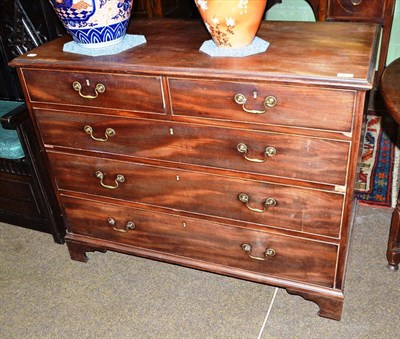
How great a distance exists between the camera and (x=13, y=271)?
2172mm

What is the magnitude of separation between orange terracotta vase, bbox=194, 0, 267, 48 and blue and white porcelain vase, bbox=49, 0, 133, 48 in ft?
1.06

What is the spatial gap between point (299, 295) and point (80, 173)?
1021 millimetres

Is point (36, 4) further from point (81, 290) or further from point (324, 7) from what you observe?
point (324, 7)

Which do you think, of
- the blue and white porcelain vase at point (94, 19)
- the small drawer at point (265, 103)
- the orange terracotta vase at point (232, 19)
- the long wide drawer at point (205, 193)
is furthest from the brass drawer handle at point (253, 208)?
the blue and white porcelain vase at point (94, 19)

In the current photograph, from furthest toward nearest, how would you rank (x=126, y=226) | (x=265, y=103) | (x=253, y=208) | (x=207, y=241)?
(x=126, y=226)
(x=207, y=241)
(x=253, y=208)
(x=265, y=103)

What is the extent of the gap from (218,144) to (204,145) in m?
0.05

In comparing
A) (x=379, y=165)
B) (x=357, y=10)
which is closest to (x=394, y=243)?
(x=379, y=165)

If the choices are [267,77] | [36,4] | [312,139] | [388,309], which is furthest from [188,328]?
[36,4]

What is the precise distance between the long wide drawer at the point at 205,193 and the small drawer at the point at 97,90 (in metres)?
0.25

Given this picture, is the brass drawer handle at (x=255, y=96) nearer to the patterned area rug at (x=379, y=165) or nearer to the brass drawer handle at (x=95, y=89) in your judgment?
the brass drawer handle at (x=95, y=89)

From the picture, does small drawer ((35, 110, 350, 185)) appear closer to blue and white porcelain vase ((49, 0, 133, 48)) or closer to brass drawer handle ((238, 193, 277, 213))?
brass drawer handle ((238, 193, 277, 213))

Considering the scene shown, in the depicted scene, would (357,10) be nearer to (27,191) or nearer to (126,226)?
(126,226)

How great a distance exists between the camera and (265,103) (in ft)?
4.58

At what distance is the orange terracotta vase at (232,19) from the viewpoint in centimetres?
139
